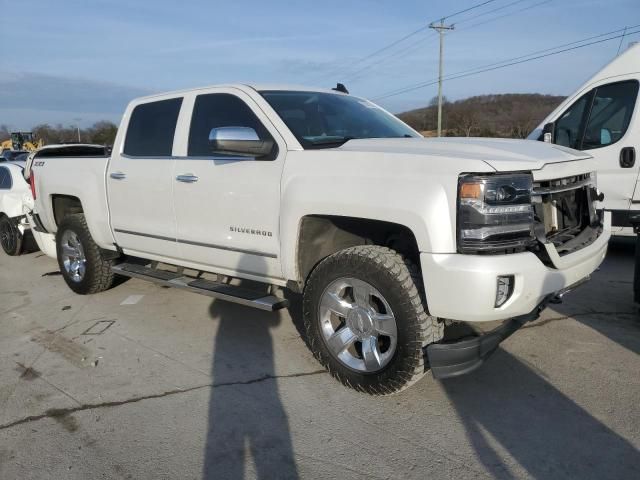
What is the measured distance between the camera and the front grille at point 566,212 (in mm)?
3115

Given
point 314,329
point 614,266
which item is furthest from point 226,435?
point 614,266

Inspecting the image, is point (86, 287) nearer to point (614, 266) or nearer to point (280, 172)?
point (280, 172)

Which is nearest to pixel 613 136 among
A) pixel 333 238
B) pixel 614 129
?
pixel 614 129

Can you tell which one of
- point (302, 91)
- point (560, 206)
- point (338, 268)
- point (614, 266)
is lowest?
point (614, 266)

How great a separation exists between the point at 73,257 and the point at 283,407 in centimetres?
375

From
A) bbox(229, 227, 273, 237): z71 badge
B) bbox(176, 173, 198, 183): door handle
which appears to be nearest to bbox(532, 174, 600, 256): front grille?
bbox(229, 227, 273, 237): z71 badge

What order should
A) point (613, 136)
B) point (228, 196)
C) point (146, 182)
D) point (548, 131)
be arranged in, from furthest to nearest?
point (548, 131)
point (613, 136)
point (146, 182)
point (228, 196)

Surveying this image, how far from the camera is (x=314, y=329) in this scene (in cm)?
368

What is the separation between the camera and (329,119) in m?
4.33

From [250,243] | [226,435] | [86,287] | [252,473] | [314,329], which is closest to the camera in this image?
[252,473]

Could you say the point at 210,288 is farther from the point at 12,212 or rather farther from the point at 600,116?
the point at 12,212

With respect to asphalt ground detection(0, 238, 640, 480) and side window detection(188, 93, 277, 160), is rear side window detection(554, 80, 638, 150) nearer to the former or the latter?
asphalt ground detection(0, 238, 640, 480)

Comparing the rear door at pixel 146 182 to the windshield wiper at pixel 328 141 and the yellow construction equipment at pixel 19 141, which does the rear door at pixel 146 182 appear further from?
the yellow construction equipment at pixel 19 141

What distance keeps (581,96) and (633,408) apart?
5.06m
